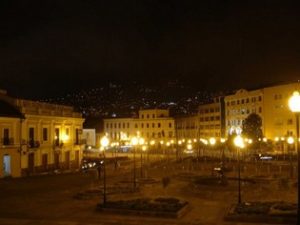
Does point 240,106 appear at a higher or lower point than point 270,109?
higher

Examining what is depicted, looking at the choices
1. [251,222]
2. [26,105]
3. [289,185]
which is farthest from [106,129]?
[251,222]

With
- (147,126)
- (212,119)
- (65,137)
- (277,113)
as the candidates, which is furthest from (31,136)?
(147,126)

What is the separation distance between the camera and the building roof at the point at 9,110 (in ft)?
144

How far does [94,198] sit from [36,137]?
69.7ft

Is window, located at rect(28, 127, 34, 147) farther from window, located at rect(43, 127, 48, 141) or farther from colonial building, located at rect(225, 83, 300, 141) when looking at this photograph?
colonial building, located at rect(225, 83, 300, 141)

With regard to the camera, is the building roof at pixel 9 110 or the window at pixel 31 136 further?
the window at pixel 31 136

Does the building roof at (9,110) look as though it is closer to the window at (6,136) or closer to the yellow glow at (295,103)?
the window at (6,136)

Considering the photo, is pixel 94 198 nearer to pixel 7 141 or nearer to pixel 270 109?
pixel 7 141

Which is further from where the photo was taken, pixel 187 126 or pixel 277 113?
pixel 187 126

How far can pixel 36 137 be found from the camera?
48625mm

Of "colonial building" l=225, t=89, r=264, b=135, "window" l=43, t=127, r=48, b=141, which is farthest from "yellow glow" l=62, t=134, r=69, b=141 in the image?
"colonial building" l=225, t=89, r=264, b=135

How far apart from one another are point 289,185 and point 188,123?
102m

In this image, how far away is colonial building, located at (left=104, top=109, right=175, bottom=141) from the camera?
135250mm

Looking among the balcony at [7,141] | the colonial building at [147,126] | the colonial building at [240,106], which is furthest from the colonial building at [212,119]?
the balcony at [7,141]
